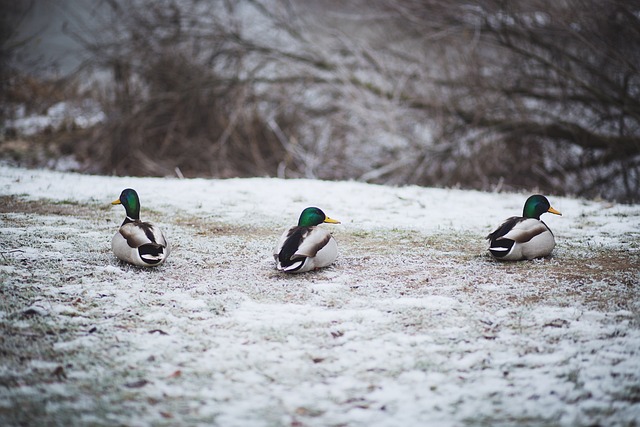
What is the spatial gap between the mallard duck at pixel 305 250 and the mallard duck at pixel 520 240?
1080 millimetres

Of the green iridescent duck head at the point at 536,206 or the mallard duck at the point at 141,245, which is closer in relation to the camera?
the mallard duck at the point at 141,245

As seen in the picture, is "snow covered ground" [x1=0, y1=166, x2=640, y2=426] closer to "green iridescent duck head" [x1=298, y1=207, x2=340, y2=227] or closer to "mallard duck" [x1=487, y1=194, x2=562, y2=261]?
"mallard duck" [x1=487, y1=194, x2=562, y2=261]

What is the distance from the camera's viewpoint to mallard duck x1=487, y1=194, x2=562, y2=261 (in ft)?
12.7

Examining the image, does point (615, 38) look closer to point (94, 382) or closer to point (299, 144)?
point (299, 144)

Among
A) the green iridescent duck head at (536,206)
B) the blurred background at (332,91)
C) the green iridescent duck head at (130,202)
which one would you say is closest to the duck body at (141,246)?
the green iridescent duck head at (130,202)

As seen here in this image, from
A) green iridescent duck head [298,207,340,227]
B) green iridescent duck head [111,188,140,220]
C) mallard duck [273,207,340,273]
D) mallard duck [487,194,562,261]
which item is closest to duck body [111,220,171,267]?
green iridescent duck head [111,188,140,220]

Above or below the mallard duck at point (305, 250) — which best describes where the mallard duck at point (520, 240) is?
above

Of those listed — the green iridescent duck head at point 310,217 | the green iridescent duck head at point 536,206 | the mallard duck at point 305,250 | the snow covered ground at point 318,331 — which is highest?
the green iridescent duck head at point 536,206

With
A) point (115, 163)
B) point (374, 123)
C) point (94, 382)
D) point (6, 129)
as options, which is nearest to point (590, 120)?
point (374, 123)

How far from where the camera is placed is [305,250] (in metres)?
3.61

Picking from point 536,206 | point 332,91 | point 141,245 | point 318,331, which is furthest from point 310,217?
point 332,91

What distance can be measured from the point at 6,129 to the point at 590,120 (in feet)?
36.5

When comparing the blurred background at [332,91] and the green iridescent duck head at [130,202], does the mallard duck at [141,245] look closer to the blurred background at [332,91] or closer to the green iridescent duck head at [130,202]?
the green iridescent duck head at [130,202]

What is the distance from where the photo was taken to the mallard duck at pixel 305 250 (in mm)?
3564
